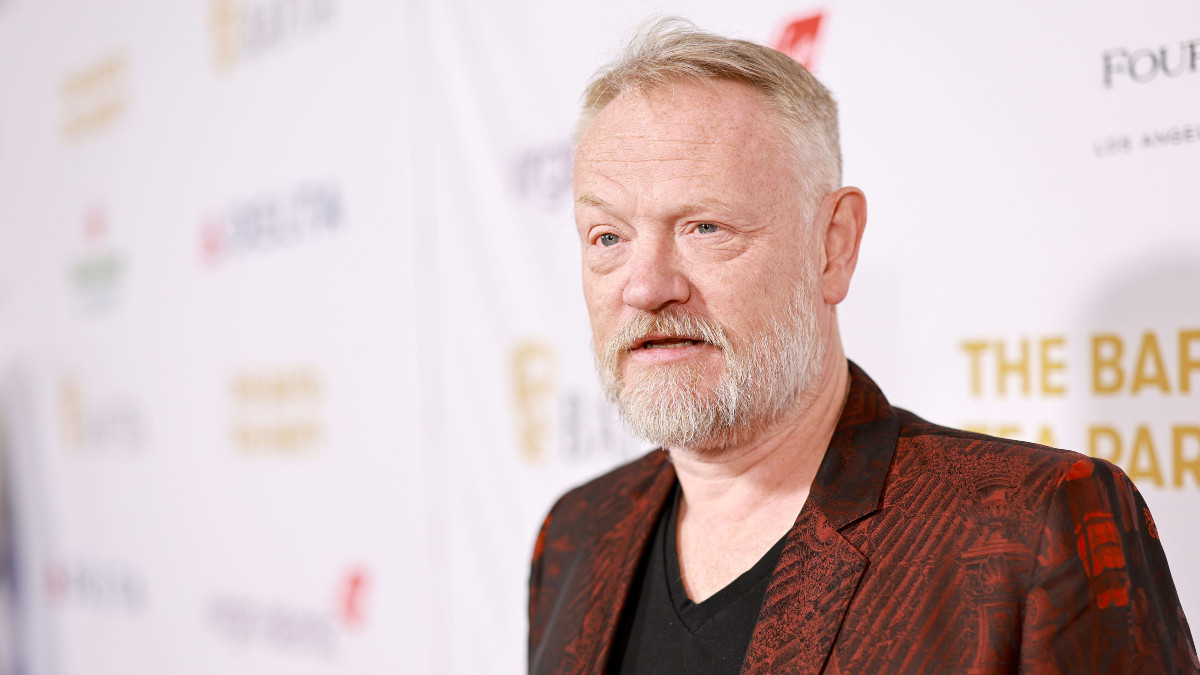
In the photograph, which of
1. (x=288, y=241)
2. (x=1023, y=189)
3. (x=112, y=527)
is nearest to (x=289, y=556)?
(x=288, y=241)

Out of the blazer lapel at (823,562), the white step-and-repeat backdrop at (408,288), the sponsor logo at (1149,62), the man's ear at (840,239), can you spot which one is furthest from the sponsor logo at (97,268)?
the sponsor logo at (1149,62)

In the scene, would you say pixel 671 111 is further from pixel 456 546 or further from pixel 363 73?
pixel 363 73

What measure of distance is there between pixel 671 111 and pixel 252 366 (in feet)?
7.20

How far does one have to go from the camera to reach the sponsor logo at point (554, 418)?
2107 millimetres

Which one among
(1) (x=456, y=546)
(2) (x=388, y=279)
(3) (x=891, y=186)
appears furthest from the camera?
(2) (x=388, y=279)

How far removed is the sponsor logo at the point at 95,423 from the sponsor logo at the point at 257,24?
138cm

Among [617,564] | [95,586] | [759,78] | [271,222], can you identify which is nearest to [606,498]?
[617,564]

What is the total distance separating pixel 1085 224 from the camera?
55.7 inches

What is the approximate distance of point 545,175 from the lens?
217cm

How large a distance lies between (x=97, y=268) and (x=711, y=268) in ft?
11.1

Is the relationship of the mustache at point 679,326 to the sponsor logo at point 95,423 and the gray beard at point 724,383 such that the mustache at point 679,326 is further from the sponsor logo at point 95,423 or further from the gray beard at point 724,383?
the sponsor logo at point 95,423

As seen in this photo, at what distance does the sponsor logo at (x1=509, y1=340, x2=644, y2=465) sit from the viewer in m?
2.11

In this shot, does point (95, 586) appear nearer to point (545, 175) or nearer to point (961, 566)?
point (545, 175)

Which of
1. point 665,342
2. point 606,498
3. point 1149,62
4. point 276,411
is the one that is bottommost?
point 606,498
